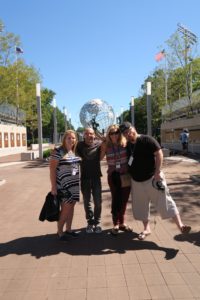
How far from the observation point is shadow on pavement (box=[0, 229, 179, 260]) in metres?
5.57

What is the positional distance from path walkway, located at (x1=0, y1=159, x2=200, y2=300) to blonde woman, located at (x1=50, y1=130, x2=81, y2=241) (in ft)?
1.98

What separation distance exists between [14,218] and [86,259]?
3.07 metres

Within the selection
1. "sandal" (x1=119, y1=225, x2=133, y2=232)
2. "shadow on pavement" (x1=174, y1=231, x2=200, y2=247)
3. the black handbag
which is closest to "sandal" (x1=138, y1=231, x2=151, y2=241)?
"sandal" (x1=119, y1=225, x2=133, y2=232)

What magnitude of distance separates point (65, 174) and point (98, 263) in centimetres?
143

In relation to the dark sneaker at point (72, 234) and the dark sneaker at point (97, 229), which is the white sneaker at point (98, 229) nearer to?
the dark sneaker at point (97, 229)

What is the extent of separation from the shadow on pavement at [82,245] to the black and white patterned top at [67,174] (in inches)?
A: 26.0

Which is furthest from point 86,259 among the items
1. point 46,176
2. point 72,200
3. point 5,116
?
point 5,116

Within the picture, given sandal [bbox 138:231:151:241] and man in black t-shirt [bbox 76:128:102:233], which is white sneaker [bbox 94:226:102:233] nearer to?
man in black t-shirt [bbox 76:128:102:233]

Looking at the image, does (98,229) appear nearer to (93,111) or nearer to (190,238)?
(190,238)

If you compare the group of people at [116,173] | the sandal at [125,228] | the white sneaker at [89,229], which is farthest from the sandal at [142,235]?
the white sneaker at [89,229]

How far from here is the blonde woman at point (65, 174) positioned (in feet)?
19.3

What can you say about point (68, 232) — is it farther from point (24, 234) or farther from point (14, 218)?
point (14, 218)

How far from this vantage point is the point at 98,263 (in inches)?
201

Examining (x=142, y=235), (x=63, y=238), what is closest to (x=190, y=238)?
(x=142, y=235)
